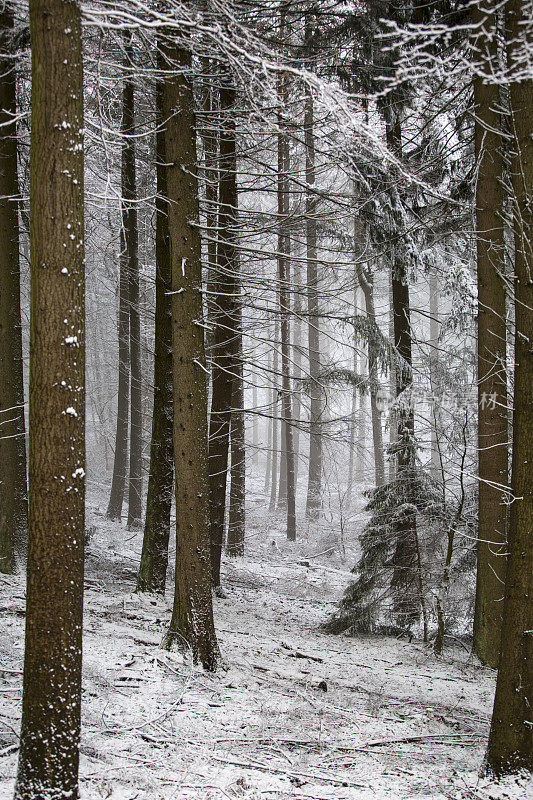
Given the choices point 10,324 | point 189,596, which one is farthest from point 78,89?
point 10,324

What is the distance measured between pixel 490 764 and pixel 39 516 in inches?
160

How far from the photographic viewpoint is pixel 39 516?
140 inches

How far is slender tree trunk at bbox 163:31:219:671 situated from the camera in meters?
6.27

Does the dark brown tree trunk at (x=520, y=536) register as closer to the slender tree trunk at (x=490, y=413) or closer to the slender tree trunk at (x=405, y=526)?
the slender tree trunk at (x=490, y=413)

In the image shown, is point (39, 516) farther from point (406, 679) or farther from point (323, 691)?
point (406, 679)

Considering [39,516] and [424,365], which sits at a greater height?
[424,365]

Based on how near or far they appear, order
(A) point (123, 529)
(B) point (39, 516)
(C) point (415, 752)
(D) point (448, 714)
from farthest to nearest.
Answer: (A) point (123, 529) → (D) point (448, 714) → (C) point (415, 752) → (B) point (39, 516)

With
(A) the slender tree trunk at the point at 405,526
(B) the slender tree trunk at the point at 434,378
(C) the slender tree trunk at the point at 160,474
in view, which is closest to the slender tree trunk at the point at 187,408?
(C) the slender tree trunk at the point at 160,474

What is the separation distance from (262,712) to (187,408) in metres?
3.20

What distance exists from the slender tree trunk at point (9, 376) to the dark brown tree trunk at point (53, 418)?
5.44m

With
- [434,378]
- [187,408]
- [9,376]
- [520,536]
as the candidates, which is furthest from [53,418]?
[434,378]

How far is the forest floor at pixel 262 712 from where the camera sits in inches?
167

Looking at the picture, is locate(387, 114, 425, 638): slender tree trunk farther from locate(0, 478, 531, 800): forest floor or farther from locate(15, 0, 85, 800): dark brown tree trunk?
locate(15, 0, 85, 800): dark brown tree trunk

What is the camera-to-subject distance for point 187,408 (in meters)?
6.28
